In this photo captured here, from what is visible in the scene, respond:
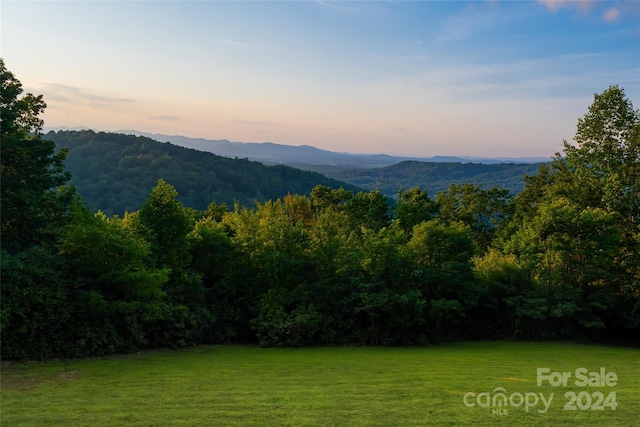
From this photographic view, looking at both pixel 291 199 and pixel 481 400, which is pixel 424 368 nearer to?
pixel 481 400

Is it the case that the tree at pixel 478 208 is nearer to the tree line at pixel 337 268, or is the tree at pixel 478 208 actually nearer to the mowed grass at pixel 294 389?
the tree line at pixel 337 268

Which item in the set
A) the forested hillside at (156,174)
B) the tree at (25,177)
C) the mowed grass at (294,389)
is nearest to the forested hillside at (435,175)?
the forested hillside at (156,174)

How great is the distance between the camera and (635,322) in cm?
2675

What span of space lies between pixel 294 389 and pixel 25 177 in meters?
15.2

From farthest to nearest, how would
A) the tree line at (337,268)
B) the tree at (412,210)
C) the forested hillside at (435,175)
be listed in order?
the forested hillside at (435,175) → the tree at (412,210) → the tree line at (337,268)

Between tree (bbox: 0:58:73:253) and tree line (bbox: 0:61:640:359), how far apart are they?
73 millimetres

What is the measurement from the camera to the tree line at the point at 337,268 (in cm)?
2012

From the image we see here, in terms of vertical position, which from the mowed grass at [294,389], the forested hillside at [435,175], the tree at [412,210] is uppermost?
the forested hillside at [435,175]

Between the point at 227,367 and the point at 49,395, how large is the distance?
246 inches

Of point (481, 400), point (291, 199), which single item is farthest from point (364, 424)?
point (291, 199)

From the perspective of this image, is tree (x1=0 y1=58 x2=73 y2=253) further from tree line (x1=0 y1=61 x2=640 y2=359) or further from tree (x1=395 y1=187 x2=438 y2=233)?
tree (x1=395 y1=187 x2=438 y2=233)

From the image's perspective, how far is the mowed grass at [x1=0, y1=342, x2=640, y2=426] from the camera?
35.3 ft

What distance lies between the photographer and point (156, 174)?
102 metres

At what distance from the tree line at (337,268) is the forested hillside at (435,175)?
Answer: 110421 mm
